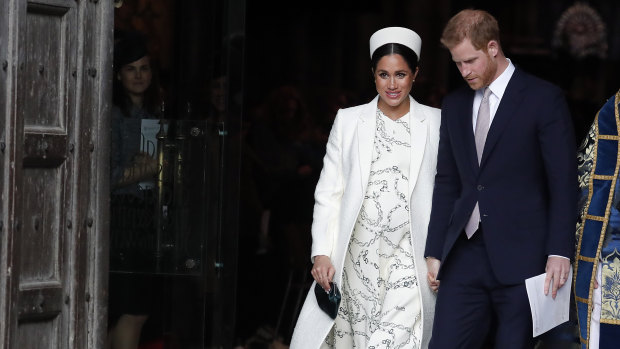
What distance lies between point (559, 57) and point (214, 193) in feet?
24.7

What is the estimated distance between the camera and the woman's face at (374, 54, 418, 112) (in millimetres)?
5719

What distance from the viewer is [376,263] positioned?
18.6 ft

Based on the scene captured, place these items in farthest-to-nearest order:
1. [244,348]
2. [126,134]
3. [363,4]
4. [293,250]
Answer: [363,4]
[293,250]
[244,348]
[126,134]

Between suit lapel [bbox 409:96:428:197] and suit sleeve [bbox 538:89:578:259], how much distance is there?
0.68m

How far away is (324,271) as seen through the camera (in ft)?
18.7

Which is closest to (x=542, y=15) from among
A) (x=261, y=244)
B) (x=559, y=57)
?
(x=559, y=57)

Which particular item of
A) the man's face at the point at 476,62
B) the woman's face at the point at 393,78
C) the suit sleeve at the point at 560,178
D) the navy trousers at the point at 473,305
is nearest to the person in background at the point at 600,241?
the suit sleeve at the point at 560,178

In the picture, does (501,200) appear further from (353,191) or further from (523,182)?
(353,191)

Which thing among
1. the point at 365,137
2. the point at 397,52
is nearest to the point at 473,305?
the point at 365,137

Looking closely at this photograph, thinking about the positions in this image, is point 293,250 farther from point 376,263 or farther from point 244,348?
point 376,263

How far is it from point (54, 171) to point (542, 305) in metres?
2.19

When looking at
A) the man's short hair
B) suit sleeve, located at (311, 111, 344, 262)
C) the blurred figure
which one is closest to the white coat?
suit sleeve, located at (311, 111, 344, 262)

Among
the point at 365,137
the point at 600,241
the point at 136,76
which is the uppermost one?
the point at 136,76

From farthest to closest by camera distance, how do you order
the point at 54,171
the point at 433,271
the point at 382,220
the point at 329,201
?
the point at 329,201 → the point at 382,220 → the point at 433,271 → the point at 54,171
